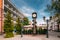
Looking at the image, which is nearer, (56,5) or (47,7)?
(56,5)

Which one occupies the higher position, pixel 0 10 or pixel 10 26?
pixel 0 10

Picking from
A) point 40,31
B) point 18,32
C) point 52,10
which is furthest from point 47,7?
point 18,32

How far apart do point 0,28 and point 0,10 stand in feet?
15.4

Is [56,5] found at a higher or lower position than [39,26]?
higher

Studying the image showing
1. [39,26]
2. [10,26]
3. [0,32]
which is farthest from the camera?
[39,26]

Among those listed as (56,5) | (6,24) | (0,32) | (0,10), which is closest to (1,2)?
(0,10)

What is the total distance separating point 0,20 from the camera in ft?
135

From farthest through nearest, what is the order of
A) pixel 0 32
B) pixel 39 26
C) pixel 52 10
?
pixel 39 26 < pixel 0 32 < pixel 52 10

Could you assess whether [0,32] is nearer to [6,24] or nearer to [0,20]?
[0,20]

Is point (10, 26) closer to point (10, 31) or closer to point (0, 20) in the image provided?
point (10, 31)

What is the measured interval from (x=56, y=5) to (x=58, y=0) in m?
1.16

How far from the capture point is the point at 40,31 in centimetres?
4131

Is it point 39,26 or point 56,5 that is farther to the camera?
point 39,26

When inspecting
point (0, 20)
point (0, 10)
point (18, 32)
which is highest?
point (0, 10)
